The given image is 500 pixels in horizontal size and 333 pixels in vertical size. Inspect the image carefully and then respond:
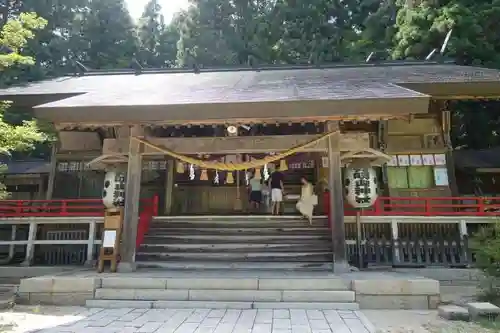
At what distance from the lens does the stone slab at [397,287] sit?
21.6ft

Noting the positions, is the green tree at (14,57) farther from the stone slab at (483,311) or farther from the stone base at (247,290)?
the stone slab at (483,311)

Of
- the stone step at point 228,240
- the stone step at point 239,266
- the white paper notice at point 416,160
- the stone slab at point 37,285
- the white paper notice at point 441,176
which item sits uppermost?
the white paper notice at point 416,160

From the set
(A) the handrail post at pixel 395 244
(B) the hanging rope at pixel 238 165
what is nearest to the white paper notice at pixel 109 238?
(B) the hanging rope at pixel 238 165

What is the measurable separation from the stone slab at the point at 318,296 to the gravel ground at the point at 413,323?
37cm

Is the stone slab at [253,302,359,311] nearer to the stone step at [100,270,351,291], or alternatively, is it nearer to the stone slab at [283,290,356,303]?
the stone slab at [283,290,356,303]

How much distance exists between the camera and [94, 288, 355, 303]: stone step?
664cm

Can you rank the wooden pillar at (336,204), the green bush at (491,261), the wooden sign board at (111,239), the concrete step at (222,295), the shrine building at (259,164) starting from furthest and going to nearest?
the wooden sign board at (111,239), the wooden pillar at (336,204), the shrine building at (259,164), the concrete step at (222,295), the green bush at (491,261)

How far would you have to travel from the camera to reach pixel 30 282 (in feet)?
22.9

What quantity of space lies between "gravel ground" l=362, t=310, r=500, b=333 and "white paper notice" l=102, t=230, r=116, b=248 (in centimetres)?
538

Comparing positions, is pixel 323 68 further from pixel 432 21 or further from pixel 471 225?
pixel 471 225

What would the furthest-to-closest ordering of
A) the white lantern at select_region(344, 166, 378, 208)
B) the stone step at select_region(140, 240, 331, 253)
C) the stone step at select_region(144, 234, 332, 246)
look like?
the stone step at select_region(144, 234, 332, 246), the stone step at select_region(140, 240, 331, 253), the white lantern at select_region(344, 166, 378, 208)

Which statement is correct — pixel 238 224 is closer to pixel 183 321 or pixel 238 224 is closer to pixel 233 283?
pixel 233 283

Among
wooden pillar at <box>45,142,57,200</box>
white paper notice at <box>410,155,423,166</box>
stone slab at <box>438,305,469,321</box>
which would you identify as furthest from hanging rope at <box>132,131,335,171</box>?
wooden pillar at <box>45,142,57,200</box>

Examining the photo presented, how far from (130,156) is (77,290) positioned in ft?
9.97
